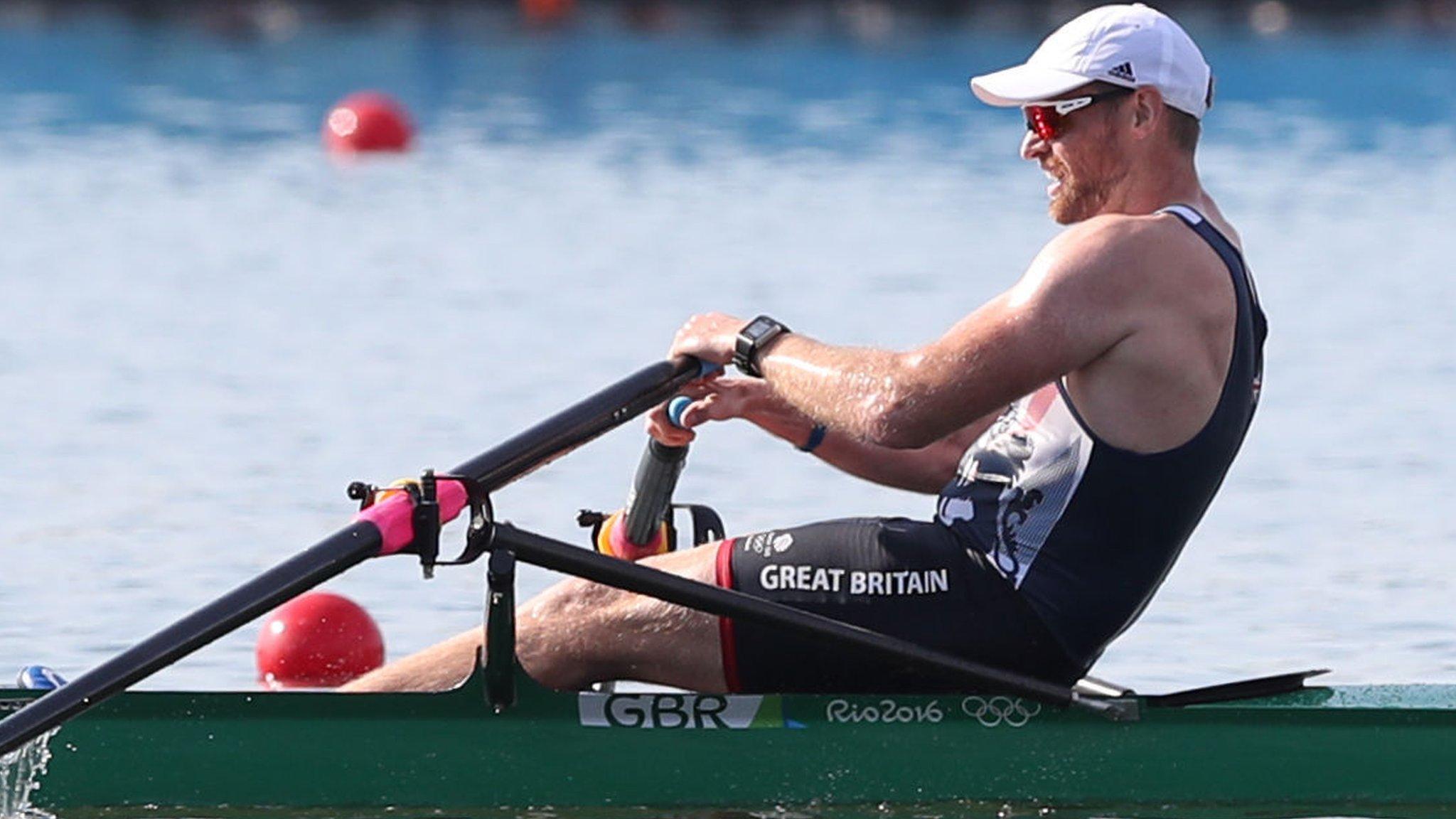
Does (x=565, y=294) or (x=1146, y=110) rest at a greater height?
(x=1146, y=110)

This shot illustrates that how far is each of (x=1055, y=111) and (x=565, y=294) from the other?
32.2 feet

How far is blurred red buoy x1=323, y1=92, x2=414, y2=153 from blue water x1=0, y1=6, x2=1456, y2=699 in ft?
0.95

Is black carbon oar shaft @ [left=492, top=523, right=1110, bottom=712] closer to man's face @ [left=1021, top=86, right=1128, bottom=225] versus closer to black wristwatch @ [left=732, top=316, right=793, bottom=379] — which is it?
black wristwatch @ [left=732, top=316, right=793, bottom=379]

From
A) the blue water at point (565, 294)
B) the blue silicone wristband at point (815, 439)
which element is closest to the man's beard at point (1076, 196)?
the blue silicone wristband at point (815, 439)

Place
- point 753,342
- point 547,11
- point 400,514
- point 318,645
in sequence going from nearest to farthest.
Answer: point 400,514 → point 753,342 → point 318,645 → point 547,11

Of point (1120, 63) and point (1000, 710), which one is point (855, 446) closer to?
point (1000, 710)

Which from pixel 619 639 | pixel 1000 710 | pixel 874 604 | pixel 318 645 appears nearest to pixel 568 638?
pixel 619 639

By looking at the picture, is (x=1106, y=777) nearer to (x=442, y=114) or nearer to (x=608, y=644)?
(x=608, y=644)

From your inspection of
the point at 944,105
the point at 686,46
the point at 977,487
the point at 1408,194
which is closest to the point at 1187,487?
the point at 977,487

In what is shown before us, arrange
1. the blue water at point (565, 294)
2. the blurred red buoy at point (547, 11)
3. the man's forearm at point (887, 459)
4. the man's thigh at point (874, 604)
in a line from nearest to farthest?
the man's thigh at point (874, 604), the man's forearm at point (887, 459), the blue water at point (565, 294), the blurred red buoy at point (547, 11)

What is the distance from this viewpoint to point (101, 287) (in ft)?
48.8

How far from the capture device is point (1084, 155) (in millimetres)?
5129

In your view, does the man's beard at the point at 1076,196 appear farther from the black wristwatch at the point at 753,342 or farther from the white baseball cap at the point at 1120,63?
the black wristwatch at the point at 753,342

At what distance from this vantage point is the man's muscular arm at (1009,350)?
191 inches
